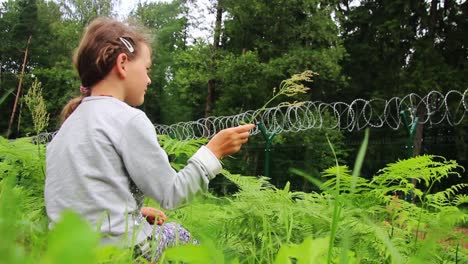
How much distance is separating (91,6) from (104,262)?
31790mm

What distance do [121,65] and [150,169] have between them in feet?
1.57

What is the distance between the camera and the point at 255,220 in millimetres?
1533

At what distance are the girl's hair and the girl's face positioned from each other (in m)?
0.02

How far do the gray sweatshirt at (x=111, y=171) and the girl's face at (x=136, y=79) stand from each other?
0.81 ft

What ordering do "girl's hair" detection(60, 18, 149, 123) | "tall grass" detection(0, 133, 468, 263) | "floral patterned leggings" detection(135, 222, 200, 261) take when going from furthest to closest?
"girl's hair" detection(60, 18, 149, 123) → "floral patterned leggings" detection(135, 222, 200, 261) → "tall grass" detection(0, 133, 468, 263)

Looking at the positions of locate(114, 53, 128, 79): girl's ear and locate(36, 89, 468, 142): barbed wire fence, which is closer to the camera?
locate(114, 53, 128, 79): girl's ear

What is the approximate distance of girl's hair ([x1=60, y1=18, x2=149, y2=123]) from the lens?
6.24 ft

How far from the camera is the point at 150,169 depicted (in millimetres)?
1616

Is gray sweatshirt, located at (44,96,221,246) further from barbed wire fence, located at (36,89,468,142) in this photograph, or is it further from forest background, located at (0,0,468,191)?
forest background, located at (0,0,468,191)

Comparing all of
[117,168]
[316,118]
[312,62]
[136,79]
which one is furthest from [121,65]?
[312,62]

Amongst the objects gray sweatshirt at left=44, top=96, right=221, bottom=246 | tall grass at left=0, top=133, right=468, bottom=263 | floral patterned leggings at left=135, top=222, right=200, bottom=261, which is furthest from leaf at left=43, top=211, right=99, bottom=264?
gray sweatshirt at left=44, top=96, right=221, bottom=246

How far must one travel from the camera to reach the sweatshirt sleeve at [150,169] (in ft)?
5.31

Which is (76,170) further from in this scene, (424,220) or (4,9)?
(4,9)

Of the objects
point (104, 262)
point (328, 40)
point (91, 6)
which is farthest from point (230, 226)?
point (91, 6)
